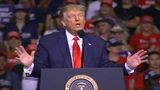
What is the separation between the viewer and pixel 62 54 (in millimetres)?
4297

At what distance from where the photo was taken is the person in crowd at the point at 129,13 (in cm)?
905

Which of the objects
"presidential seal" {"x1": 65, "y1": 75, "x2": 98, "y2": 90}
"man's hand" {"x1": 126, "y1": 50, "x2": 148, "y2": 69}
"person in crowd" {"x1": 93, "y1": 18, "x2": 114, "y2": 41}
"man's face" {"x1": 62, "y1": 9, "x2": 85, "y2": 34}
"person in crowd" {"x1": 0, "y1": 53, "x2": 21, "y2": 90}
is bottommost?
"person in crowd" {"x1": 0, "y1": 53, "x2": 21, "y2": 90}

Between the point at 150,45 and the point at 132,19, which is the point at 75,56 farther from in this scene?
the point at 132,19

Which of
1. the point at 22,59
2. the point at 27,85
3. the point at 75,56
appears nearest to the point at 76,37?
the point at 75,56

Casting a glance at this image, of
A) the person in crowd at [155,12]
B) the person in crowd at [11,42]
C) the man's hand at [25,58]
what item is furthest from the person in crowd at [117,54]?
the man's hand at [25,58]

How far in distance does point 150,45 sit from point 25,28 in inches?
79.6

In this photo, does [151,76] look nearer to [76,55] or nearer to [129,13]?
[129,13]

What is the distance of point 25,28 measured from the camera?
917 centimetres

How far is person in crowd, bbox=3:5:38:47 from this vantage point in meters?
8.96

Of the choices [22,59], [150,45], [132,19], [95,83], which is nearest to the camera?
[95,83]

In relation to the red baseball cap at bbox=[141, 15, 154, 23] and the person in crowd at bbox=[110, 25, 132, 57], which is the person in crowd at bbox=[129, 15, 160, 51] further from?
the person in crowd at bbox=[110, 25, 132, 57]

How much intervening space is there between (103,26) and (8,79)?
1.65m

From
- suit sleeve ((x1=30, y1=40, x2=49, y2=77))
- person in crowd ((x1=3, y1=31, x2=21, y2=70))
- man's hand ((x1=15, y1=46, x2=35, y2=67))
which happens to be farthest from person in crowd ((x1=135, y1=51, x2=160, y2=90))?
man's hand ((x1=15, y1=46, x2=35, y2=67))

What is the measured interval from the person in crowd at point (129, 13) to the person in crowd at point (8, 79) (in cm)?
215
